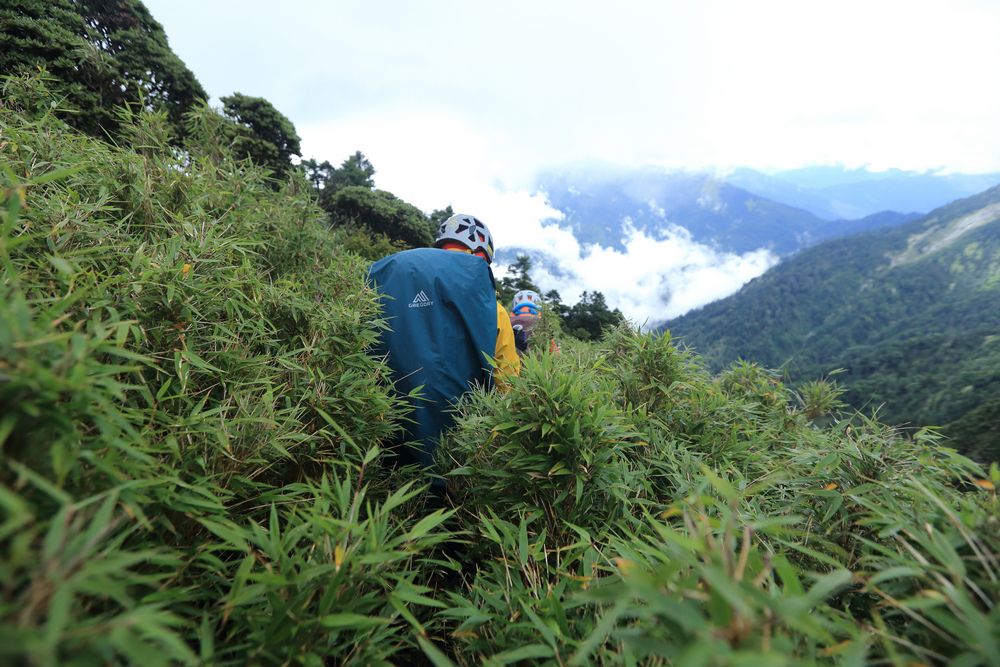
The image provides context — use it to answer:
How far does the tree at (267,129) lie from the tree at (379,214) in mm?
2428

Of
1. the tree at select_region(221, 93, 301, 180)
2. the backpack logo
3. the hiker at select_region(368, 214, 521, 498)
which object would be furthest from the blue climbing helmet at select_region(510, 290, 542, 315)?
the tree at select_region(221, 93, 301, 180)

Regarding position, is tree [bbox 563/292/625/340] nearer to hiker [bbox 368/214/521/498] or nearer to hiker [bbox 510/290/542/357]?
hiker [bbox 510/290/542/357]

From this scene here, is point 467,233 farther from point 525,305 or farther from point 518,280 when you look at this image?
point 518,280

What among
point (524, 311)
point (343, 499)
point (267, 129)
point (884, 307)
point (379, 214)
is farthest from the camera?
point (884, 307)

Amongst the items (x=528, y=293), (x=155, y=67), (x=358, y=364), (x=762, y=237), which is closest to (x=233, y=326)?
(x=358, y=364)

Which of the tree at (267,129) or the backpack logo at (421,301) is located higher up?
the tree at (267,129)

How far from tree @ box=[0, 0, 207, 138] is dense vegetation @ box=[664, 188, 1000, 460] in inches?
1614

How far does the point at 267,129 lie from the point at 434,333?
51.2ft

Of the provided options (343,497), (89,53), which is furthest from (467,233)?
(89,53)

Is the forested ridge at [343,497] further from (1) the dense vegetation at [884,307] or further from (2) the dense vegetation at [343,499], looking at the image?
(1) the dense vegetation at [884,307]

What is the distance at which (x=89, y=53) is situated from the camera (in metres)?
5.51

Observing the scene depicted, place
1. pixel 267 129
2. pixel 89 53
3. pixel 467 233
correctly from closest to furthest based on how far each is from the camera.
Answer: pixel 467 233, pixel 89 53, pixel 267 129

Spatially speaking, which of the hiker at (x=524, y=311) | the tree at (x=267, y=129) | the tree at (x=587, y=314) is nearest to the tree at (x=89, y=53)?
the tree at (x=267, y=129)

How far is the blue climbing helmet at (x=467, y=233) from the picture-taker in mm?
4121
